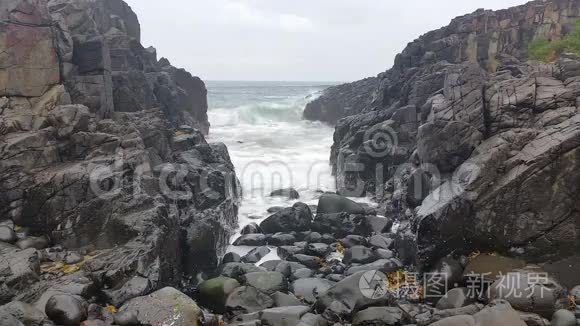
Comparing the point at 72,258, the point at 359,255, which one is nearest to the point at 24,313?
the point at 72,258

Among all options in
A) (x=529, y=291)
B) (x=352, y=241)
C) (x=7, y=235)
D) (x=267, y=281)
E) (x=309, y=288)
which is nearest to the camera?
(x=529, y=291)

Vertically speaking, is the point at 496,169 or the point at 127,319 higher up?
the point at 496,169

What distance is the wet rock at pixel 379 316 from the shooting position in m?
9.55

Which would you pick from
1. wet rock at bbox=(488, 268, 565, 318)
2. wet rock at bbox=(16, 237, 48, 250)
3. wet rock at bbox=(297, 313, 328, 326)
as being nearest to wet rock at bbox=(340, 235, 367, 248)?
wet rock at bbox=(488, 268, 565, 318)

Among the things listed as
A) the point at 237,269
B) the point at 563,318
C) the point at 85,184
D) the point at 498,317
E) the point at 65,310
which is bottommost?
the point at 237,269

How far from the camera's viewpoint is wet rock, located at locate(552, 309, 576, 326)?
900cm

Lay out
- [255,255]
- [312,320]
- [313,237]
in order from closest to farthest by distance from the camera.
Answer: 1. [312,320]
2. [255,255]
3. [313,237]

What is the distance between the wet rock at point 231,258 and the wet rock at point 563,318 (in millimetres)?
8305

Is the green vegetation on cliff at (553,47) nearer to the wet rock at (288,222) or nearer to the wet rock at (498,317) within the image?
the wet rock at (288,222)

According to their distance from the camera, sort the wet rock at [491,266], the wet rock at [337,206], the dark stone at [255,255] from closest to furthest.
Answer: the wet rock at [491,266] < the dark stone at [255,255] < the wet rock at [337,206]

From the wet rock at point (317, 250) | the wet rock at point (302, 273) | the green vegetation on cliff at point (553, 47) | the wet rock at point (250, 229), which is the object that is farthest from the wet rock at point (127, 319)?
the green vegetation on cliff at point (553, 47)

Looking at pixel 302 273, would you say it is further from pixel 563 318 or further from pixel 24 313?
pixel 24 313

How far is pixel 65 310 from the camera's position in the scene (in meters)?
8.95

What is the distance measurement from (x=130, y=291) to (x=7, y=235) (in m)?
3.53
